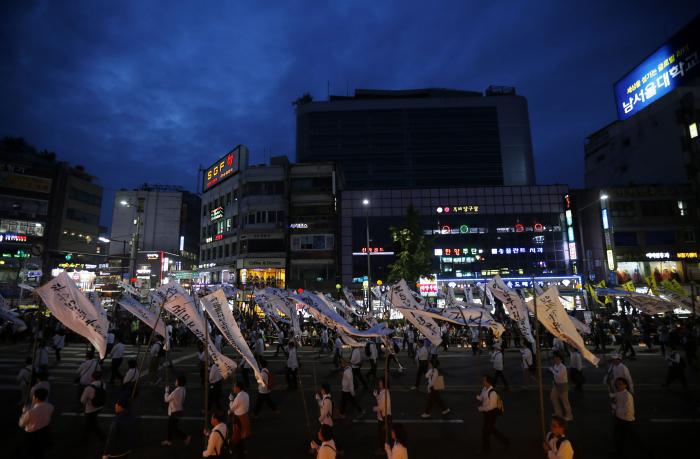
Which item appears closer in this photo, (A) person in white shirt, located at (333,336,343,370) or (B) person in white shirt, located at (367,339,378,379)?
(B) person in white shirt, located at (367,339,378,379)

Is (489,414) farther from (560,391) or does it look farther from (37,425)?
(37,425)

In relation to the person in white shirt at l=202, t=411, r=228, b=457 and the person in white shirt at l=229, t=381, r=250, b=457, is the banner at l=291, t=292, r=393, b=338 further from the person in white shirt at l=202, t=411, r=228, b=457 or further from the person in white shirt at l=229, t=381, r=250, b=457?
the person in white shirt at l=202, t=411, r=228, b=457

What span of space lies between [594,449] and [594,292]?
2353 cm

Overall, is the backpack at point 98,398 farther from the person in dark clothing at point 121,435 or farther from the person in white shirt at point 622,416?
the person in white shirt at point 622,416

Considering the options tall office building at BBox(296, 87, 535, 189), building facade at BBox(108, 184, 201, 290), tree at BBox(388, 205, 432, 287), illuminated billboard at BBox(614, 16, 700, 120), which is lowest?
tree at BBox(388, 205, 432, 287)

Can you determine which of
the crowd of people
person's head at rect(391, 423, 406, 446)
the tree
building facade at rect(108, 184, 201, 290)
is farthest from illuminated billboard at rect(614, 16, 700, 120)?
building facade at rect(108, 184, 201, 290)

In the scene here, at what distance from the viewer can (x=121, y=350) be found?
600 inches

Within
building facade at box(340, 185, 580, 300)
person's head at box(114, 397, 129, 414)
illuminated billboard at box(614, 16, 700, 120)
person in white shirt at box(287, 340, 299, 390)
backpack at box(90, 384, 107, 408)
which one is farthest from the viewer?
building facade at box(340, 185, 580, 300)

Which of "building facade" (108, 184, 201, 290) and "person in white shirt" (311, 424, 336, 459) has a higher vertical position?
"building facade" (108, 184, 201, 290)

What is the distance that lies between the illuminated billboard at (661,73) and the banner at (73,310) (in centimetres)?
5531

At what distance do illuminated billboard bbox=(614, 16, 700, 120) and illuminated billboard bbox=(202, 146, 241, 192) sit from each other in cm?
5134

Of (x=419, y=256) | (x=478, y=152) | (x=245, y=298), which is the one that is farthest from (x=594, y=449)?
(x=478, y=152)

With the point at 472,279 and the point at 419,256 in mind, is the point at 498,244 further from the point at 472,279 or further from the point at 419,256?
the point at 419,256

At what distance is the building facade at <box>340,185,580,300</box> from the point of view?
174ft
